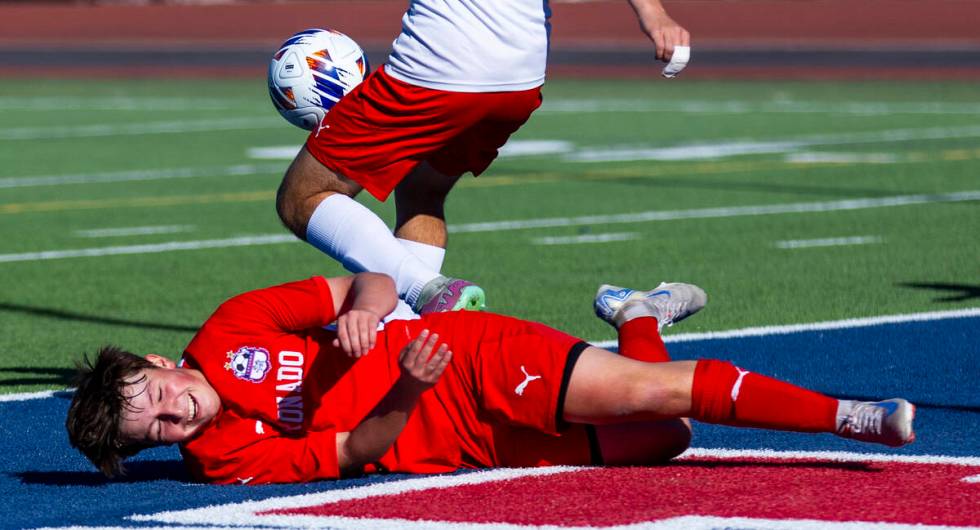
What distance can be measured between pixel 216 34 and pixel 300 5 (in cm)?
259

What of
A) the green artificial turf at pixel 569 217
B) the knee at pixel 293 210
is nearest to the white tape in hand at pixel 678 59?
the knee at pixel 293 210

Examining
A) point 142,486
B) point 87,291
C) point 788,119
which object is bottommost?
point 788,119

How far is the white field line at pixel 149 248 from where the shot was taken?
39.6 feet

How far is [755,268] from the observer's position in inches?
419

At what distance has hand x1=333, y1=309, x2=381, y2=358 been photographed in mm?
5199

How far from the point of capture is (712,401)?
5250mm

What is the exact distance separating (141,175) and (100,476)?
40.3 ft

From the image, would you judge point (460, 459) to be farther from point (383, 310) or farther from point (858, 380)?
point (858, 380)

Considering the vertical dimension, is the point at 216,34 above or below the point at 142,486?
below

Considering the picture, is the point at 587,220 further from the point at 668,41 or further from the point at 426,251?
the point at 668,41

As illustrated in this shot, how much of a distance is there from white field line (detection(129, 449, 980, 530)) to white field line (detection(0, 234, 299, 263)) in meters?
6.96

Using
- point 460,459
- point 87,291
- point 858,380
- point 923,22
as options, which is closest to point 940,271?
point 858,380

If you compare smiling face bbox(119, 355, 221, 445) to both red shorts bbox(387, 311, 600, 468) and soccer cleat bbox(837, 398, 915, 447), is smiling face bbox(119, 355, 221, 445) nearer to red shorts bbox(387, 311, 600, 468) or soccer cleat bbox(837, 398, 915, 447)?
red shorts bbox(387, 311, 600, 468)

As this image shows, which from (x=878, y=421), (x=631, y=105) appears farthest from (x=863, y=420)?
(x=631, y=105)
